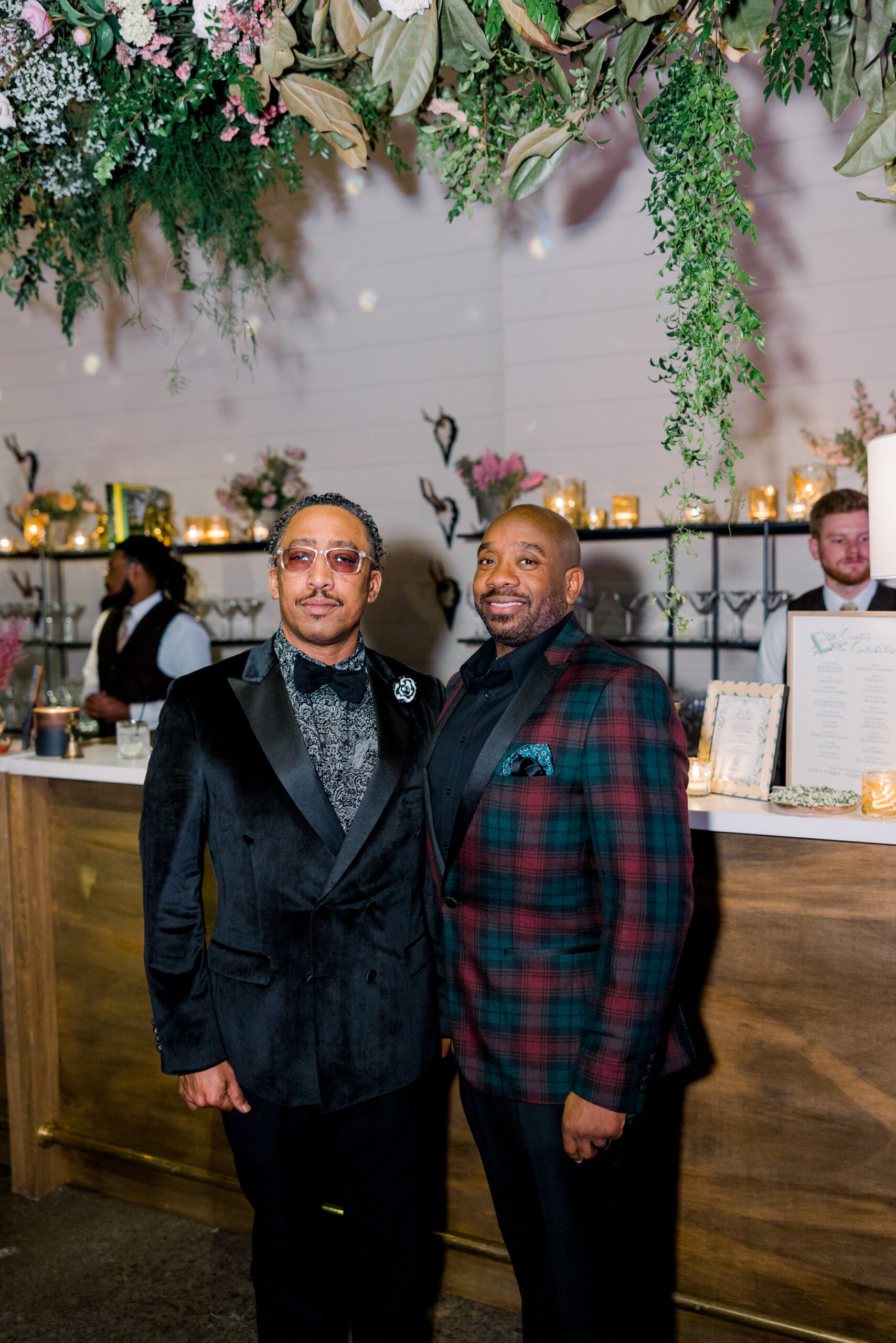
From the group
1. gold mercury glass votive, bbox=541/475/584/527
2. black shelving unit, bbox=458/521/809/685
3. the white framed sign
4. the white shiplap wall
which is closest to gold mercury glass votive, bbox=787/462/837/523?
black shelving unit, bbox=458/521/809/685

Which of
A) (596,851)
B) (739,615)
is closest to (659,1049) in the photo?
(596,851)

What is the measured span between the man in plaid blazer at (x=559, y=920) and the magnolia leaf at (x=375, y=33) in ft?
2.66

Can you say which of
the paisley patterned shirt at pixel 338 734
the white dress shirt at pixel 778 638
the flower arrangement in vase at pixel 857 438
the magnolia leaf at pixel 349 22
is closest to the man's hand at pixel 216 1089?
the paisley patterned shirt at pixel 338 734

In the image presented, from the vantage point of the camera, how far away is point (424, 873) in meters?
1.84

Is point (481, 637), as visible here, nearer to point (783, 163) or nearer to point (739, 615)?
point (739, 615)

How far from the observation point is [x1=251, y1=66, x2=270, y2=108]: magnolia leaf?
1.94m

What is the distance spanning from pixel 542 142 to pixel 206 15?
660 millimetres

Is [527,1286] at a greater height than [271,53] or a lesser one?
lesser

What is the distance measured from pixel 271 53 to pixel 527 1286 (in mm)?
2240

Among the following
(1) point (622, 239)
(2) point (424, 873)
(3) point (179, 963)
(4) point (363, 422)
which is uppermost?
(1) point (622, 239)

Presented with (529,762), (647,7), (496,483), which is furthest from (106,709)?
(647,7)

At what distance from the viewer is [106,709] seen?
3840mm

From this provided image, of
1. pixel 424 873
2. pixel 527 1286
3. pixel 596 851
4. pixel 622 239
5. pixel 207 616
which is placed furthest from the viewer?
pixel 207 616

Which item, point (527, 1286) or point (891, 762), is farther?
point (891, 762)
